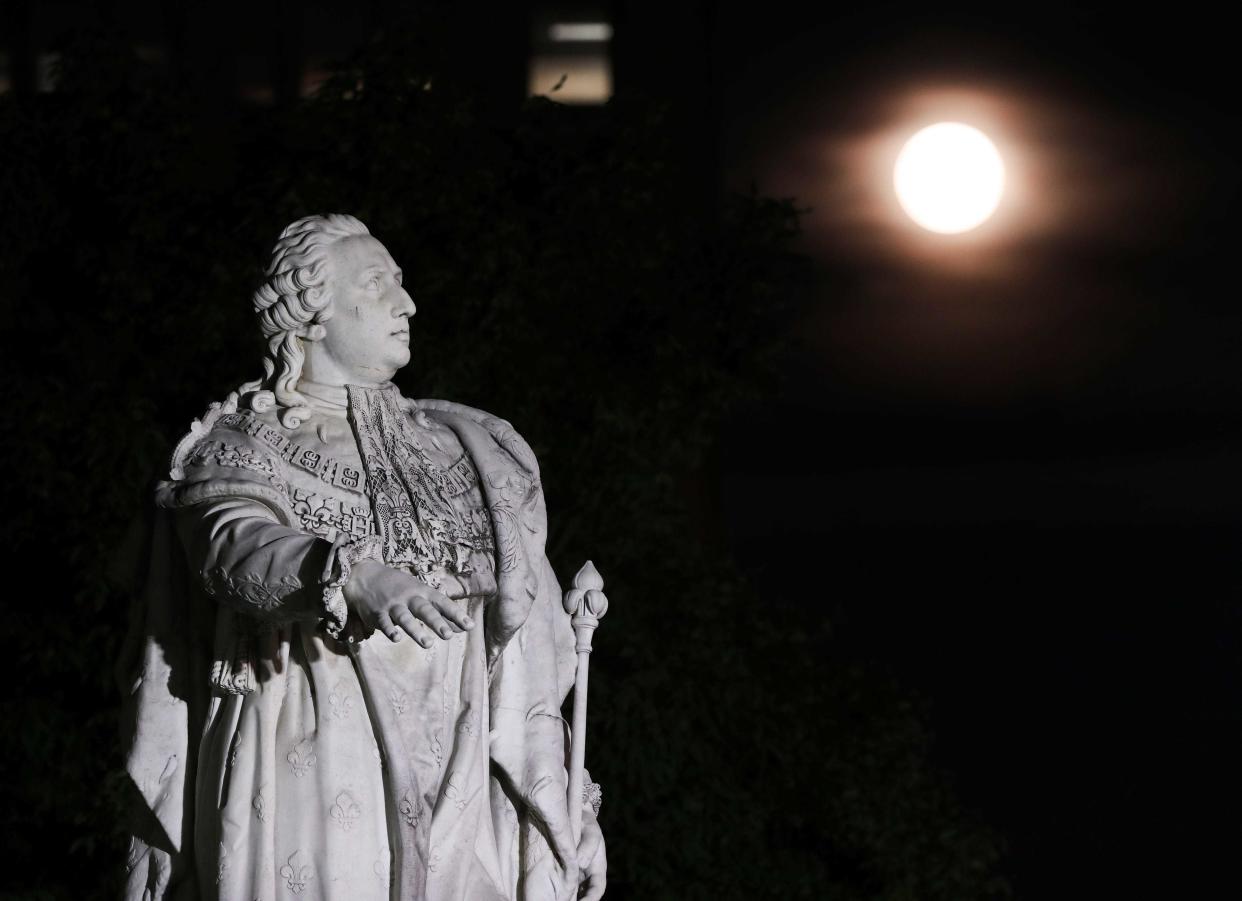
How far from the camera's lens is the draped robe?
Answer: 437 centimetres

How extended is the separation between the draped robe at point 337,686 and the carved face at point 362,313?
0.20 feet

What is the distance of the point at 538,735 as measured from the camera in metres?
4.70

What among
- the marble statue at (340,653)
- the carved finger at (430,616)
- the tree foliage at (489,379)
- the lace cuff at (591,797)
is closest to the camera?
the carved finger at (430,616)

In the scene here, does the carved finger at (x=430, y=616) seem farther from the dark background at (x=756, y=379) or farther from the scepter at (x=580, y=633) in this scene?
the dark background at (x=756, y=379)

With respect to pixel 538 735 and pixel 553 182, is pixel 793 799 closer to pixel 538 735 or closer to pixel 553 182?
pixel 553 182

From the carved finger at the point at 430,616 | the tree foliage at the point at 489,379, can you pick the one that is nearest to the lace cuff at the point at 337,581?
the carved finger at the point at 430,616

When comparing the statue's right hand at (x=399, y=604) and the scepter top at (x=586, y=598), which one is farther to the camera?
the scepter top at (x=586, y=598)

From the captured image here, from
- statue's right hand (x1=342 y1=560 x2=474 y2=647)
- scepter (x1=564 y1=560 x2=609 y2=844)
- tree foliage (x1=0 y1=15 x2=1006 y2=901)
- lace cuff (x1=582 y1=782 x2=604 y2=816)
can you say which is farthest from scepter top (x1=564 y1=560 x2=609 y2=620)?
tree foliage (x1=0 y1=15 x2=1006 y2=901)

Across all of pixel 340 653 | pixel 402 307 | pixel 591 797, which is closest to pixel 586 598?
pixel 591 797

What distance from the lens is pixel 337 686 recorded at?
14.6 ft

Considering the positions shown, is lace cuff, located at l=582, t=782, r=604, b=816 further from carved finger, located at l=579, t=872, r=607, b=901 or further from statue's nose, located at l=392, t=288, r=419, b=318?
statue's nose, located at l=392, t=288, r=419, b=318

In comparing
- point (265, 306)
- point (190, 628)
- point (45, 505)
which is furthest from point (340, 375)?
point (45, 505)

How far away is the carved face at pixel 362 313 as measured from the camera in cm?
465

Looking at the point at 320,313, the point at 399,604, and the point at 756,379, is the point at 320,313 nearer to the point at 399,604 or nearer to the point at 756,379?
the point at 399,604
